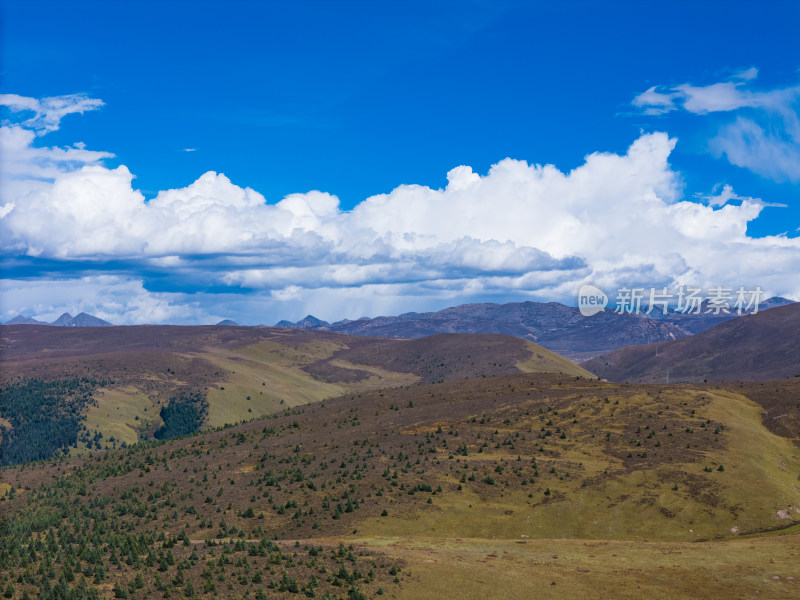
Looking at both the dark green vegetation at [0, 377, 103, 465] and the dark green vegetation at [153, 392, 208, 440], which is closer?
the dark green vegetation at [0, 377, 103, 465]

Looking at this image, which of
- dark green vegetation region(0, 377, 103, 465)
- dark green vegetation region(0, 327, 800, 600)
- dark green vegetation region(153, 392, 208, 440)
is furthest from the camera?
dark green vegetation region(153, 392, 208, 440)

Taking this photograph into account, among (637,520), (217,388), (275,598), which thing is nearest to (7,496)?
(275,598)

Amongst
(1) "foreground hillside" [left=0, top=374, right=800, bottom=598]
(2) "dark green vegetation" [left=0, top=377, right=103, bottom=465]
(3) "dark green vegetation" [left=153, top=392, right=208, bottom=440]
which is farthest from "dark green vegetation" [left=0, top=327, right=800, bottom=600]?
(3) "dark green vegetation" [left=153, top=392, right=208, bottom=440]

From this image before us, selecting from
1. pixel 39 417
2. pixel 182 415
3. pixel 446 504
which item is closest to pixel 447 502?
pixel 446 504

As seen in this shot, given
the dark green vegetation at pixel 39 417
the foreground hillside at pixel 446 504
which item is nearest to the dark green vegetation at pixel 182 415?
the dark green vegetation at pixel 39 417

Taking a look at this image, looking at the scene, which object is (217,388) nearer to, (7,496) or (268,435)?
(268,435)

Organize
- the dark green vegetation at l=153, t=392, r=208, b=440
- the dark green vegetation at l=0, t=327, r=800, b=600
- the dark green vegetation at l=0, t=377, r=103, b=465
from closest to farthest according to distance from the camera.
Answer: the dark green vegetation at l=0, t=327, r=800, b=600 → the dark green vegetation at l=0, t=377, r=103, b=465 → the dark green vegetation at l=153, t=392, r=208, b=440

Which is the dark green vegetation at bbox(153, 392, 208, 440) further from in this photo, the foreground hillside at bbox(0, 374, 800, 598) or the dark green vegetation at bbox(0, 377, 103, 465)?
the foreground hillside at bbox(0, 374, 800, 598)

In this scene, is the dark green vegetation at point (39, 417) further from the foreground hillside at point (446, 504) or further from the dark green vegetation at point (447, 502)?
the foreground hillside at point (446, 504)
